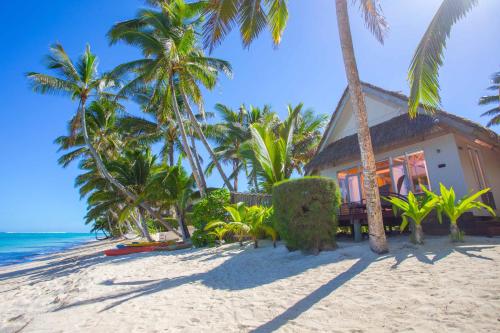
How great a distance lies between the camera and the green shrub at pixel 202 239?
30.7ft

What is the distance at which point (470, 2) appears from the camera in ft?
13.2

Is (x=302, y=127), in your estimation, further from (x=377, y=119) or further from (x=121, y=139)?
(x=121, y=139)

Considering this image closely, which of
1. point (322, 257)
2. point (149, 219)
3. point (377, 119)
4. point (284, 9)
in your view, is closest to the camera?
point (322, 257)

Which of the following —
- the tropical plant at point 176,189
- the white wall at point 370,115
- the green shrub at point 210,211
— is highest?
the white wall at point 370,115

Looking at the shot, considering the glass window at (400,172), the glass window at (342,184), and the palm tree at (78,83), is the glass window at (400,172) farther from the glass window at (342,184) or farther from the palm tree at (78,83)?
the palm tree at (78,83)

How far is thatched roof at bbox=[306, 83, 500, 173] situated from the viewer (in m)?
6.99

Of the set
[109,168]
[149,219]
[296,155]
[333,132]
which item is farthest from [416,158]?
[149,219]

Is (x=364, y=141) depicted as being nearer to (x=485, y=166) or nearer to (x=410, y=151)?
(x=410, y=151)

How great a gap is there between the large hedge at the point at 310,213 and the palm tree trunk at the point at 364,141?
782 millimetres

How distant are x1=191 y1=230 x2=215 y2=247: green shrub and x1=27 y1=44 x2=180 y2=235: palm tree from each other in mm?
6603

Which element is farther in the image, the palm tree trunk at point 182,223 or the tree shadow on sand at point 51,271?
the palm tree trunk at point 182,223

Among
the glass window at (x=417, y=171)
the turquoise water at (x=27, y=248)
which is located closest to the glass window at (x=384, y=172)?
the glass window at (x=417, y=171)

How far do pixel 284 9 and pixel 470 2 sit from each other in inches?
155

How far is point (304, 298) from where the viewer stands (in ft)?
10.6
